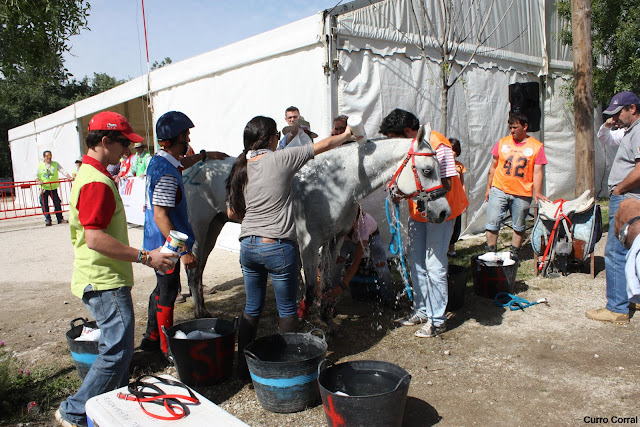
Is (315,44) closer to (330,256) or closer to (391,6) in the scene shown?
(391,6)

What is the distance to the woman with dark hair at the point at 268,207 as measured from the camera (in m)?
3.06

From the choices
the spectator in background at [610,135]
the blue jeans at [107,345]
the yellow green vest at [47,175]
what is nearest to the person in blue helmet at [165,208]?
the blue jeans at [107,345]

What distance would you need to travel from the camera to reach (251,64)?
741 centimetres

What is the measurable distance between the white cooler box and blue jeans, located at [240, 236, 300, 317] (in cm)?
87

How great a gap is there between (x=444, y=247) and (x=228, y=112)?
5104 mm

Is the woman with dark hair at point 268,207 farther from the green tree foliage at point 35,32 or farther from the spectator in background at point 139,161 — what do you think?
the spectator in background at point 139,161

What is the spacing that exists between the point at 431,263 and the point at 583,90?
4874mm

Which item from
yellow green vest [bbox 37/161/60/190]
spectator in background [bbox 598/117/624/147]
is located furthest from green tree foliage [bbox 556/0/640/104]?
yellow green vest [bbox 37/161/60/190]

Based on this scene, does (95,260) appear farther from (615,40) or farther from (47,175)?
(47,175)

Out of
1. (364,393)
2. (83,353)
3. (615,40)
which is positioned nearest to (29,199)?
(83,353)

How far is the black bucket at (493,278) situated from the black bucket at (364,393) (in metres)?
2.67

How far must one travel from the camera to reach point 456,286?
4801mm

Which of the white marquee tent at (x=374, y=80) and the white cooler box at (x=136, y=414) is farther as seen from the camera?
the white marquee tent at (x=374, y=80)

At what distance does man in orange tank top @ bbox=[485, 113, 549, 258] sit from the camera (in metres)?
6.11
